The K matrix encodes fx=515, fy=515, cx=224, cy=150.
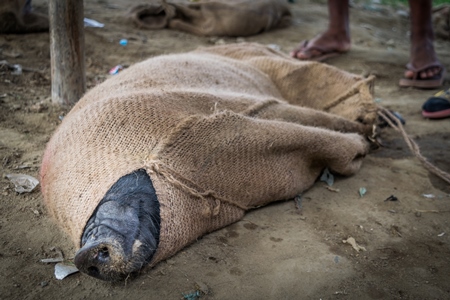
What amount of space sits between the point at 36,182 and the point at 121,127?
681 mm

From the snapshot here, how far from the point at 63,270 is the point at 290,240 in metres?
0.88

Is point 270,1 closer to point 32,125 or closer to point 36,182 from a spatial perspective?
point 32,125

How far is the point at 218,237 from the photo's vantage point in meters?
2.08

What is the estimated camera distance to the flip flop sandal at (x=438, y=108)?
3531mm

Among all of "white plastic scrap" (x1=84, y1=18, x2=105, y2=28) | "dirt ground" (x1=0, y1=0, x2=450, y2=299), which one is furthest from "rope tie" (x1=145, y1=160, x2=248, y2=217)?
"white plastic scrap" (x1=84, y1=18, x2=105, y2=28)

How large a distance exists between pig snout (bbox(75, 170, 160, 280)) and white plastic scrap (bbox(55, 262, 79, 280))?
193 millimetres

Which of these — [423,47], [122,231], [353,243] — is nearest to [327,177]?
[353,243]

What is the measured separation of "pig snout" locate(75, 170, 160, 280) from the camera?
5.00ft

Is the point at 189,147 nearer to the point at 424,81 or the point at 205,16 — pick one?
the point at 424,81

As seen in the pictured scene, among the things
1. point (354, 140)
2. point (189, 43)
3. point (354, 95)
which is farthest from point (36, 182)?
point (189, 43)

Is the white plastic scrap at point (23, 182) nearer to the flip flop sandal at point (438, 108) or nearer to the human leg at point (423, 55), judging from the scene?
the flip flop sandal at point (438, 108)

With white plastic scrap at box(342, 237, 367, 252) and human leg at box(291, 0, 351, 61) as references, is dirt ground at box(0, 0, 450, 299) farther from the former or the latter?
human leg at box(291, 0, 351, 61)

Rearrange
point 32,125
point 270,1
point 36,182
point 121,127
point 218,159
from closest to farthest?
point 121,127 → point 218,159 → point 36,182 → point 32,125 → point 270,1

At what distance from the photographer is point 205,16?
5.43m
